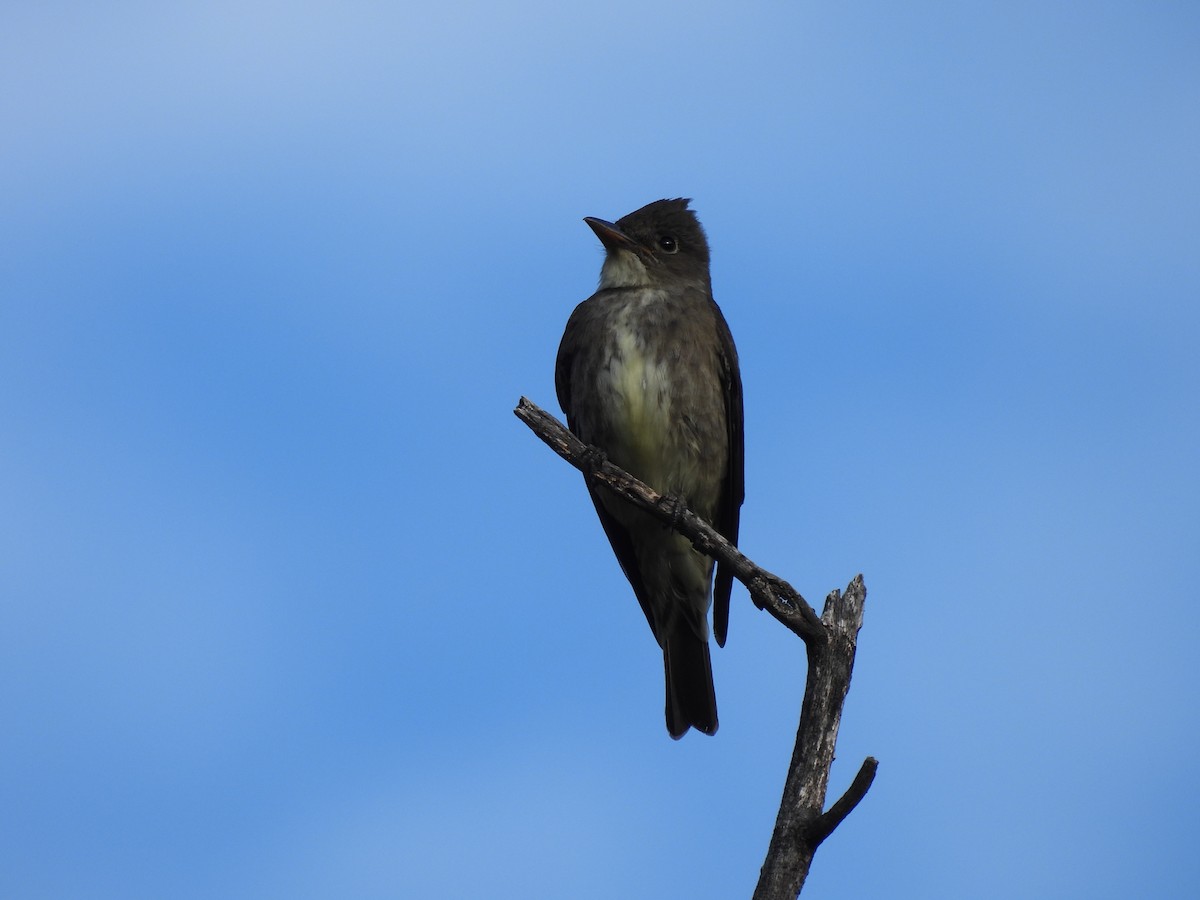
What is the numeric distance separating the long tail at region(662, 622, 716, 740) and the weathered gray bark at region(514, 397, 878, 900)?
1.87m

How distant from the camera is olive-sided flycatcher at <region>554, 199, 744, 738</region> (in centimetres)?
909

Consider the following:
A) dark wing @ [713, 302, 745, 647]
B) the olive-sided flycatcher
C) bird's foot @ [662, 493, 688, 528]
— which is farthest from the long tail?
bird's foot @ [662, 493, 688, 528]

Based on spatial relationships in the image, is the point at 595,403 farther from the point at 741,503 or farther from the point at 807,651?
the point at 807,651

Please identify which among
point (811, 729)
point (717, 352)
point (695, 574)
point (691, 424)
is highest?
point (717, 352)

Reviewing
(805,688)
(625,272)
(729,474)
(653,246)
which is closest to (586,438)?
(729,474)

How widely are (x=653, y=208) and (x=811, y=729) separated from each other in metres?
4.78

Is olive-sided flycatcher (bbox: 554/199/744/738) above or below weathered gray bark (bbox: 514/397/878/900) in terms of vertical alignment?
above

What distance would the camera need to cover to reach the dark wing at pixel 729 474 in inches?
377

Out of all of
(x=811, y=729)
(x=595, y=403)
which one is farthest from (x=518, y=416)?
(x=811, y=729)

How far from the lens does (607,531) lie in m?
10.1

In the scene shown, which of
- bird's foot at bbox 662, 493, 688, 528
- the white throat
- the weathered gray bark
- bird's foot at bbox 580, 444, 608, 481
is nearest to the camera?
the weathered gray bark

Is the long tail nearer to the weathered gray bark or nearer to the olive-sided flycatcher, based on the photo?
the olive-sided flycatcher

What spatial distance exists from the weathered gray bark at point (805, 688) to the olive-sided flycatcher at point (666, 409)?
1.44m

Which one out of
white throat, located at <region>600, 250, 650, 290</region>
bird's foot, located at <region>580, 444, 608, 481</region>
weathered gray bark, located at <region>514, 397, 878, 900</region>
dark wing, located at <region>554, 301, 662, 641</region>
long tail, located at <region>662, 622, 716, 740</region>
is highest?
white throat, located at <region>600, 250, 650, 290</region>
